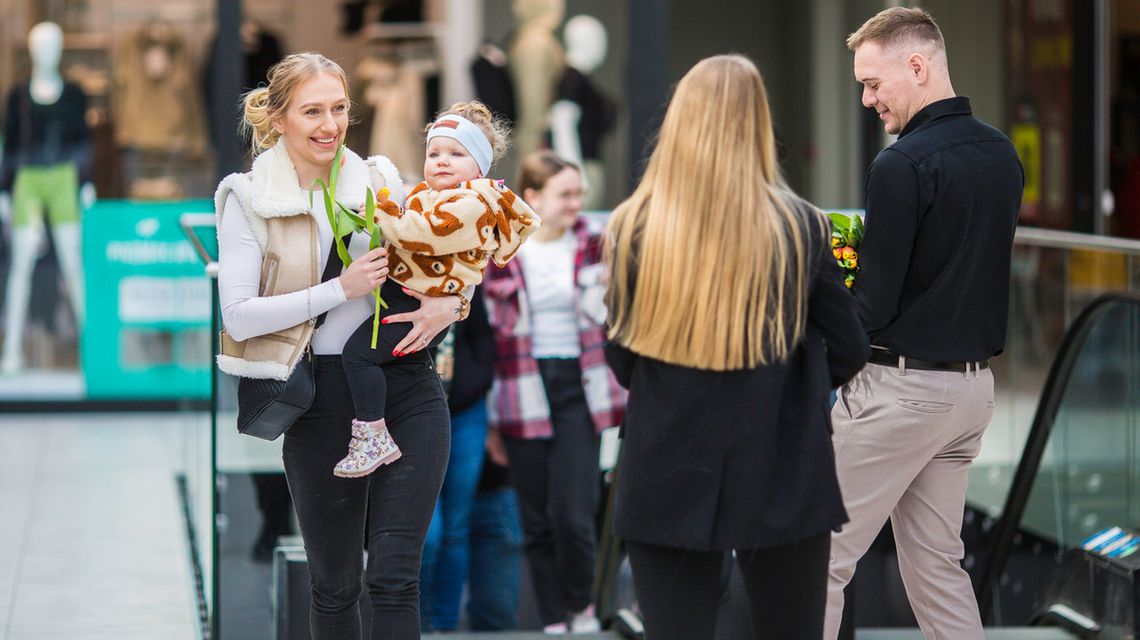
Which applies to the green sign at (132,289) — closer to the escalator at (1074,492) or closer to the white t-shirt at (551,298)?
the escalator at (1074,492)

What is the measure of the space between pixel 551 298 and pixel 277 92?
1.95m

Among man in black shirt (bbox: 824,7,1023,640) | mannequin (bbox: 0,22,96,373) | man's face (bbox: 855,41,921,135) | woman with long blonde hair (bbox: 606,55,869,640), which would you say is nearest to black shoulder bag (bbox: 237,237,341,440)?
woman with long blonde hair (bbox: 606,55,869,640)

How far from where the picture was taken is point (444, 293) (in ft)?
11.3

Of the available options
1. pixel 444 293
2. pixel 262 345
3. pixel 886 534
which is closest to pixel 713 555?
pixel 444 293

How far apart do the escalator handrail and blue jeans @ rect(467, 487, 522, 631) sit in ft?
6.67

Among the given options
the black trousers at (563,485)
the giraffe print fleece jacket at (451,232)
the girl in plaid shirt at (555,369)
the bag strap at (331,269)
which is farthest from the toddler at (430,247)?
the black trousers at (563,485)

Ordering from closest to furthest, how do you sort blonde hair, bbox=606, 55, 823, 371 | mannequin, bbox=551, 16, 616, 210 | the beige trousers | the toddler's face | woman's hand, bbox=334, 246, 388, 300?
1. blonde hair, bbox=606, 55, 823, 371
2. woman's hand, bbox=334, 246, 388, 300
3. the toddler's face
4. the beige trousers
5. mannequin, bbox=551, 16, 616, 210

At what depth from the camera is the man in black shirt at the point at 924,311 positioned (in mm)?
3602

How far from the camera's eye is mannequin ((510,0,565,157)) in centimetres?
994

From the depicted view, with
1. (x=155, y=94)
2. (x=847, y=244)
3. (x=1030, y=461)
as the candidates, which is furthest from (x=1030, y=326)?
(x=155, y=94)

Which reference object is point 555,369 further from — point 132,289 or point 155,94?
point 155,94

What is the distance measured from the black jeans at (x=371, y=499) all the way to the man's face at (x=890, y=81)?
4.34 ft

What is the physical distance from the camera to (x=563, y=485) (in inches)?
209

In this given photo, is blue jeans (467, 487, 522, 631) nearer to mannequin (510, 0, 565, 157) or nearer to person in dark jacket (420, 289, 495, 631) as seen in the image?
person in dark jacket (420, 289, 495, 631)
